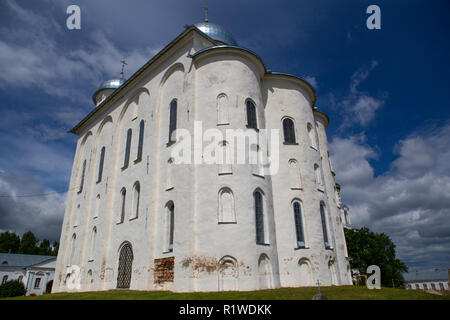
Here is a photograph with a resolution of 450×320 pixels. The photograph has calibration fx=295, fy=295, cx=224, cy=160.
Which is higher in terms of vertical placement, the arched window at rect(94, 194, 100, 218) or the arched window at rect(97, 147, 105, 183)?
the arched window at rect(97, 147, 105, 183)

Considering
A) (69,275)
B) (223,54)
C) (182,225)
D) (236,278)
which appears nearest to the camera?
(236,278)

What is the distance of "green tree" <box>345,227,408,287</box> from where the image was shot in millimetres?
33062

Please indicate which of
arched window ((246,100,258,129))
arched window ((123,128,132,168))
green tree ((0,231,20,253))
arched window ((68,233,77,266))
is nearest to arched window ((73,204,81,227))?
arched window ((68,233,77,266))

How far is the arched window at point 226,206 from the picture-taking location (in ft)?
47.6

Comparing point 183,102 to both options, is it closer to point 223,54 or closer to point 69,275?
point 223,54

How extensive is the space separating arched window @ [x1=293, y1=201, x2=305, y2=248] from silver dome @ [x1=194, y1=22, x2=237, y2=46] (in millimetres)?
13710

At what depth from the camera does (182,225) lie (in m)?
14.9

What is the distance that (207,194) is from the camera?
14.9 meters

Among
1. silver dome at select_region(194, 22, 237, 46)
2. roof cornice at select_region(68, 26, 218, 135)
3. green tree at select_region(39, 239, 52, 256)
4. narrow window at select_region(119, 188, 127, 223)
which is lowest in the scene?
narrow window at select_region(119, 188, 127, 223)

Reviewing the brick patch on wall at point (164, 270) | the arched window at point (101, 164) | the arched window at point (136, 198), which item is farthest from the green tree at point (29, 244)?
the brick patch on wall at point (164, 270)

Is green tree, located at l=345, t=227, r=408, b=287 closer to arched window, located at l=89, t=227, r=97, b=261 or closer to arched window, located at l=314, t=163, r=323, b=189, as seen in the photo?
arched window, located at l=314, t=163, r=323, b=189

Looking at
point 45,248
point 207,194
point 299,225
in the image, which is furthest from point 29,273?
point 299,225
